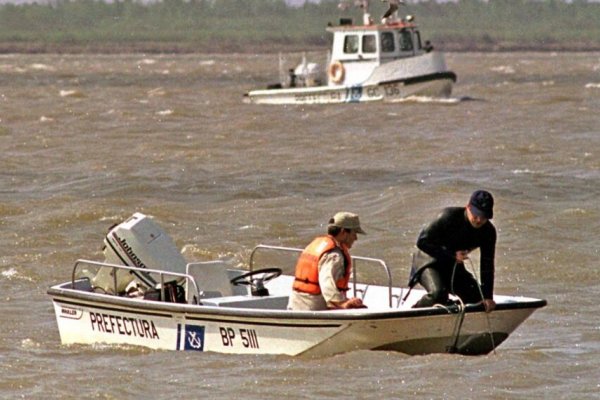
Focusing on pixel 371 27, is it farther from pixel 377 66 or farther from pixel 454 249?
pixel 454 249

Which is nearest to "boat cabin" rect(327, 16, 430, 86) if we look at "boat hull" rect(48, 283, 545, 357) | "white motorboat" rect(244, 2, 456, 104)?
"white motorboat" rect(244, 2, 456, 104)

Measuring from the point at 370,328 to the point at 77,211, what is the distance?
1141 centimetres

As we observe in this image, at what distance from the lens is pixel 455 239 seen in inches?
506

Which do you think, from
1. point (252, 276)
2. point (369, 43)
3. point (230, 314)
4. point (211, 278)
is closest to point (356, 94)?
point (369, 43)

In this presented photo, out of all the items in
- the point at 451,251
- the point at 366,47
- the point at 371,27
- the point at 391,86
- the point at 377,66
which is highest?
the point at 451,251

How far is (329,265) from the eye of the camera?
12828 millimetres

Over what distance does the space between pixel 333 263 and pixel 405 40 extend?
31.6 meters

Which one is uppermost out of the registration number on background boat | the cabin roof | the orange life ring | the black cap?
the black cap

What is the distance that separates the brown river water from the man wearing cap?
20.9 inches

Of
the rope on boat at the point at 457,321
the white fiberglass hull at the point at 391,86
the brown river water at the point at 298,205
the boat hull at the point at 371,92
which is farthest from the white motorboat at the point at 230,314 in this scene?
the boat hull at the point at 371,92

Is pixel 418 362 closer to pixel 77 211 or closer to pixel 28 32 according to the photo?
pixel 77 211

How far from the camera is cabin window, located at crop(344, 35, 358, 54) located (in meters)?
43.6

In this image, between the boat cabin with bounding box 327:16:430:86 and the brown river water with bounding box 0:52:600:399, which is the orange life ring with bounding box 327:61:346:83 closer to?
the boat cabin with bounding box 327:16:430:86

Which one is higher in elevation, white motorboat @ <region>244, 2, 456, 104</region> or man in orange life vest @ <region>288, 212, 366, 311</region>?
man in orange life vest @ <region>288, 212, 366, 311</region>
